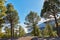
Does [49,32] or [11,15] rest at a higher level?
[11,15]

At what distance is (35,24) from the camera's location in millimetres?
35469

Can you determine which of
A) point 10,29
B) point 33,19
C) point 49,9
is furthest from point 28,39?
point 33,19

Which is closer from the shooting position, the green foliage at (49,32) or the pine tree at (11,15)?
the pine tree at (11,15)

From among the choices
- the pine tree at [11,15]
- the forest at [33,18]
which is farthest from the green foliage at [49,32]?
the pine tree at [11,15]

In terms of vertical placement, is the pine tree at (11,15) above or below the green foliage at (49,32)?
above

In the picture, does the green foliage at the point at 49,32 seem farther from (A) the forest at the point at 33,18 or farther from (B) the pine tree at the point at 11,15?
(B) the pine tree at the point at 11,15

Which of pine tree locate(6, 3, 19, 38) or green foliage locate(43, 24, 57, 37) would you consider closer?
pine tree locate(6, 3, 19, 38)

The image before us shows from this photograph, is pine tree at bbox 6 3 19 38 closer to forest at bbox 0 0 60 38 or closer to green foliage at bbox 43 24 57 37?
forest at bbox 0 0 60 38

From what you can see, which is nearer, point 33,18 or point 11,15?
point 11,15

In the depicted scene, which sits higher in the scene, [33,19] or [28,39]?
[33,19]

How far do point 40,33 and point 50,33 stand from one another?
289 cm

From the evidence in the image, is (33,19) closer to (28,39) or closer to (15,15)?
(15,15)

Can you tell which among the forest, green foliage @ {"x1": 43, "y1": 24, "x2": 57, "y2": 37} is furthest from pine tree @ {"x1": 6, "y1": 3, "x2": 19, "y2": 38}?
green foliage @ {"x1": 43, "y1": 24, "x2": 57, "y2": 37}

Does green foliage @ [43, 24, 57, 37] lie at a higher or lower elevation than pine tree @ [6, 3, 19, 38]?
lower
